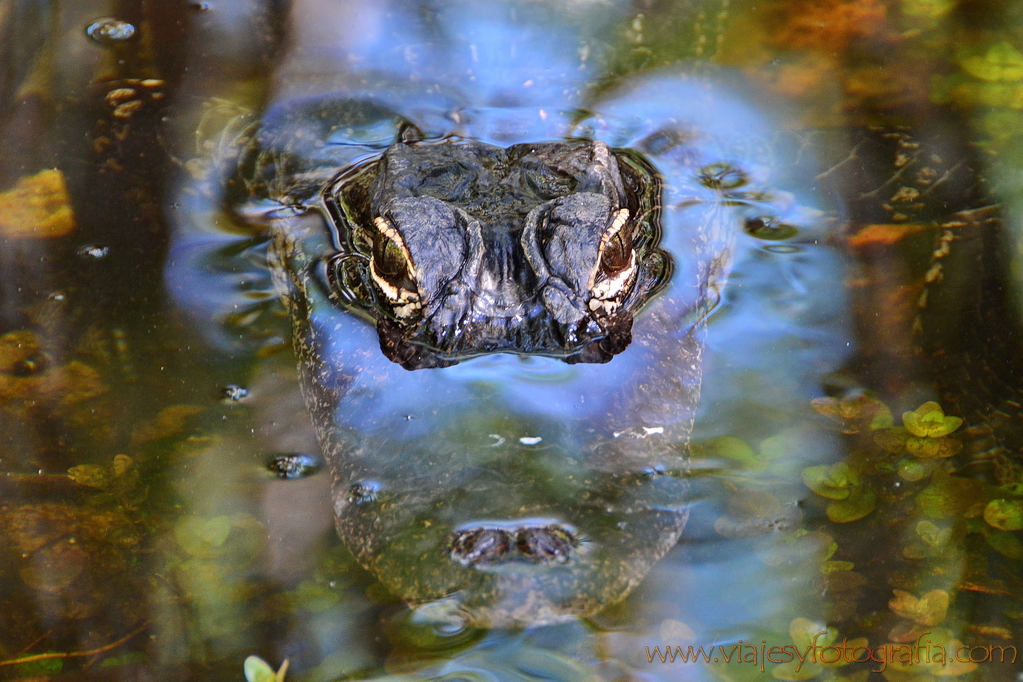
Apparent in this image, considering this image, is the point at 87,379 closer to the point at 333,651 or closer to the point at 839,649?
the point at 333,651

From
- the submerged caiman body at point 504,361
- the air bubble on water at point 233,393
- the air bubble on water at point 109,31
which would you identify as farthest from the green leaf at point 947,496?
the air bubble on water at point 109,31

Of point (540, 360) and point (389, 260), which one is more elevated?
point (389, 260)

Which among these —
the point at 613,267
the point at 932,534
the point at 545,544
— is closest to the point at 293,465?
the point at 545,544

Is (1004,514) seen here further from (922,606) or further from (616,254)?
(616,254)

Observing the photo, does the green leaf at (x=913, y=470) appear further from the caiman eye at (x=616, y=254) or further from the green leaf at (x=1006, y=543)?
the caiman eye at (x=616, y=254)

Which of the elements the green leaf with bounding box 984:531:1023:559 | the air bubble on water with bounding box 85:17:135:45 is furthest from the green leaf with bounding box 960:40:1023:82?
the air bubble on water with bounding box 85:17:135:45

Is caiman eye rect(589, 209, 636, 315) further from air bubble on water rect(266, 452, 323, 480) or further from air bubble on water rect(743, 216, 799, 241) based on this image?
air bubble on water rect(266, 452, 323, 480)
